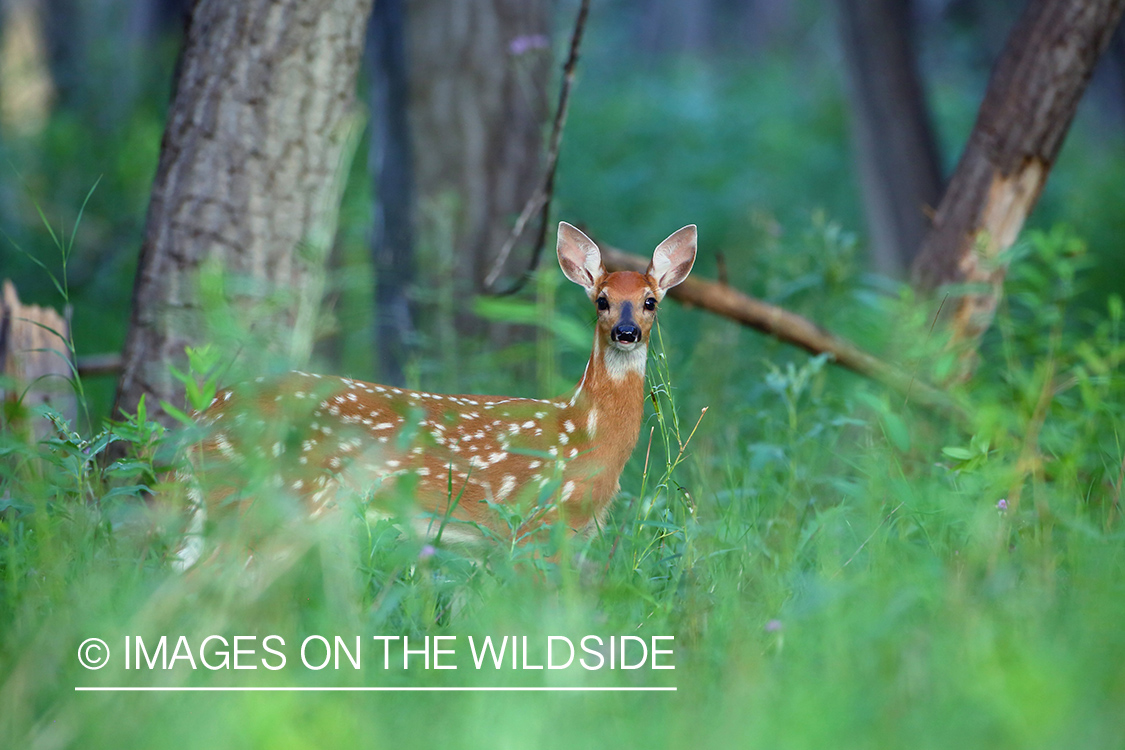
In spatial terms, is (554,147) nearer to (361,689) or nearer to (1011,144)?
(1011,144)

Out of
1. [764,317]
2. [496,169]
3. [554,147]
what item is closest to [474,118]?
[496,169]

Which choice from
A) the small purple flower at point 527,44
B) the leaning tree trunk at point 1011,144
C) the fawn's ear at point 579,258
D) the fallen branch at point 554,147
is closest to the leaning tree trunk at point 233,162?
the fallen branch at point 554,147

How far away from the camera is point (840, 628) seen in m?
2.53

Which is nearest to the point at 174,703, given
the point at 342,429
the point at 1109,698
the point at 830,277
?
the point at 342,429

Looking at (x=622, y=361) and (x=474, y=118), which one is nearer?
(x=622, y=361)

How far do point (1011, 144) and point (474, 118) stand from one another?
308 cm

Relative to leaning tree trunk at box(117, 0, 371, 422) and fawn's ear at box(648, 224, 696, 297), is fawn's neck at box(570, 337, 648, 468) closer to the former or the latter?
fawn's ear at box(648, 224, 696, 297)

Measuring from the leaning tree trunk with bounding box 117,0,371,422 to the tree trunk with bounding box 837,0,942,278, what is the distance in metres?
4.55

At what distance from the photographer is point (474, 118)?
6523 millimetres

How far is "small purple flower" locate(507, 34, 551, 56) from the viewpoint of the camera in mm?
5863

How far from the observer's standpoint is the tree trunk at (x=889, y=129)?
753 centimetres

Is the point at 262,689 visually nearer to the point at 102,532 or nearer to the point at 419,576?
the point at 419,576

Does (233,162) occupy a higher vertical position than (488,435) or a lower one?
higher

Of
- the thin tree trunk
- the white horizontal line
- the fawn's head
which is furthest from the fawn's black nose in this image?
the thin tree trunk
